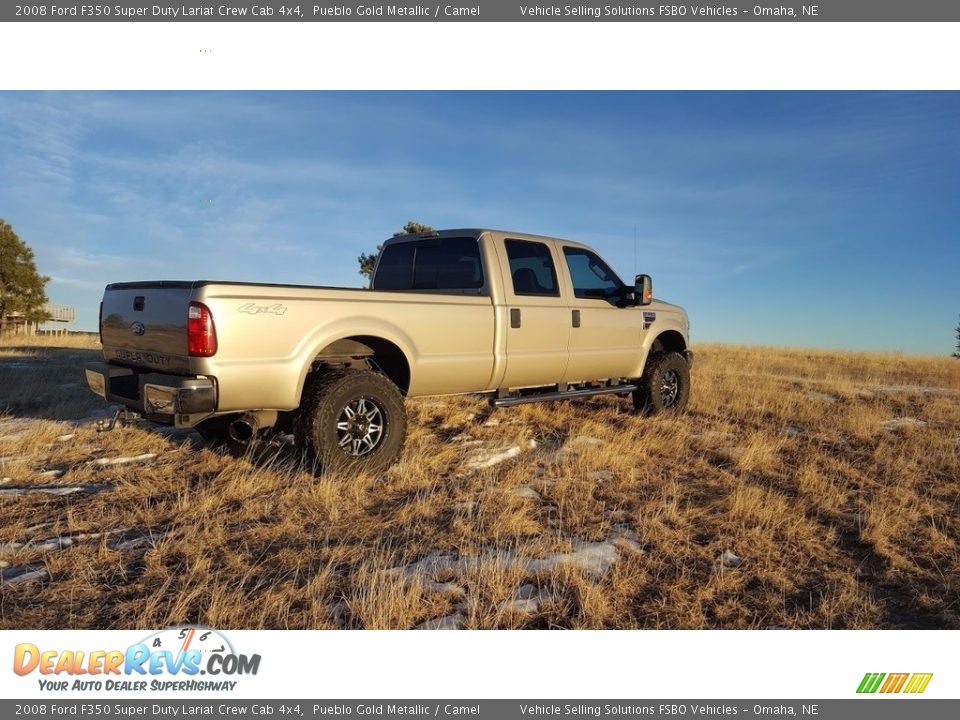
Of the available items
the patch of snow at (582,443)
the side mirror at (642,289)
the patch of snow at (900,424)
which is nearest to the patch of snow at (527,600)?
the patch of snow at (582,443)

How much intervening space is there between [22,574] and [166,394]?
135 centimetres

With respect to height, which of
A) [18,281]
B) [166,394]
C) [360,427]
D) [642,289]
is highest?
[18,281]

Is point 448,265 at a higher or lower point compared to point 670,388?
higher

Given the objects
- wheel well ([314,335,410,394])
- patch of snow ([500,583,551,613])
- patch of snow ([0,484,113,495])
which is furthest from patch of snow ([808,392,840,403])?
patch of snow ([0,484,113,495])

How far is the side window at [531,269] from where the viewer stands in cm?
640

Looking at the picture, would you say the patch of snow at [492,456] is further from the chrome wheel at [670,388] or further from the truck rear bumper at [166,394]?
the chrome wheel at [670,388]

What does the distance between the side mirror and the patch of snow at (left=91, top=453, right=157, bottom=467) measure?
208 inches

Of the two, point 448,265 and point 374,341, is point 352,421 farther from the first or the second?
point 448,265

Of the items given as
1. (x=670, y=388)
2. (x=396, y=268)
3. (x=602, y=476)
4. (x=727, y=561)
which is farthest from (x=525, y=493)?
(x=670, y=388)

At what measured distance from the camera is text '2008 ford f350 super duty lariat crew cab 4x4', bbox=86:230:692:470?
4.32 metres

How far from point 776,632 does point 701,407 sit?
6214 millimetres

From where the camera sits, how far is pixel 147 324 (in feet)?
15.2

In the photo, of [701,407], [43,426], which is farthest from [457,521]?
[701,407]

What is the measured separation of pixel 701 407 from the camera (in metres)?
8.73
